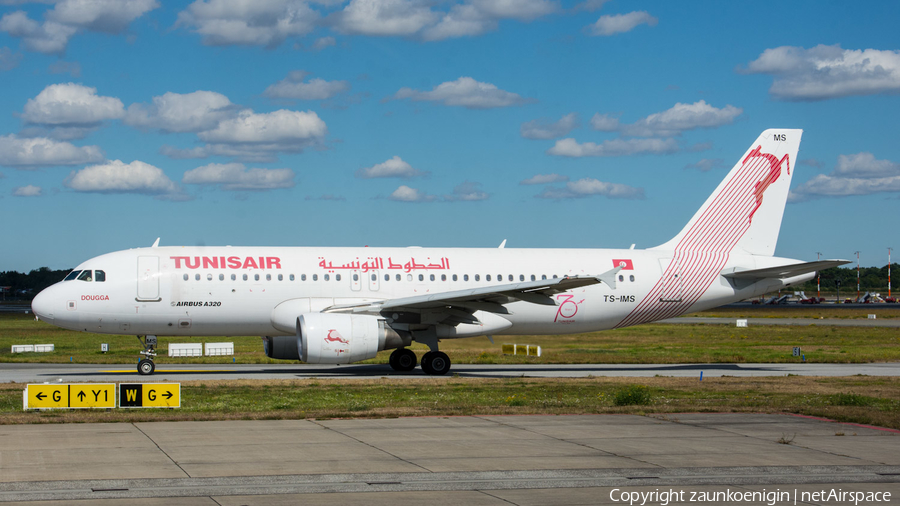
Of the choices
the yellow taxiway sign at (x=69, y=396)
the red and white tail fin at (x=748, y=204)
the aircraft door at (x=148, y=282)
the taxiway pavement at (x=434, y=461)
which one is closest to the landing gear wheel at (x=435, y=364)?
the aircraft door at (x=148, y=282)

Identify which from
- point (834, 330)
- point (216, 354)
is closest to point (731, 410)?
point (216, 354)

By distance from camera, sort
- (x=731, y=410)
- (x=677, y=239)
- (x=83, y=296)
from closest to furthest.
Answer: (x=731, y=410), (x=83, y=296), (x=677, y=239)

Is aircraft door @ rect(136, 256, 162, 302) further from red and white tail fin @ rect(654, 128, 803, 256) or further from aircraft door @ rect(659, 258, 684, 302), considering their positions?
red and white tail fin @ rect(654, 128, 803, 256)

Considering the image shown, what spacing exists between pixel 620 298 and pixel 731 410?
11947mm

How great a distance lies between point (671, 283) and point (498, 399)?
12.7 metres

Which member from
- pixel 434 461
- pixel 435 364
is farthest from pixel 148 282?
pixel 434 461

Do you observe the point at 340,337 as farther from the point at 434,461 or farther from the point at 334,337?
the point at 434,461

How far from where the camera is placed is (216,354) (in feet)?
120

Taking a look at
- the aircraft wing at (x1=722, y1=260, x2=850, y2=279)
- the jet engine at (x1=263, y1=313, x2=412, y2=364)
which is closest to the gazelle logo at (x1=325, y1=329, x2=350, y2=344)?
the jet engine at (x1=263, y1=313, x2=412, y2=364)

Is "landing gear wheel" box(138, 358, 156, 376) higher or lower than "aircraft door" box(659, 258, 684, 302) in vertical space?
lower

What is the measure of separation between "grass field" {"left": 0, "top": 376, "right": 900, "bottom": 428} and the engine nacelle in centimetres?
76

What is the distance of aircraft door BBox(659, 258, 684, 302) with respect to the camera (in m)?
30.3

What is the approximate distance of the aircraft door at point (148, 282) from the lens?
26.3m

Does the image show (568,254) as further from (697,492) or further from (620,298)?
(697,492)
